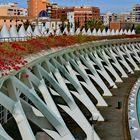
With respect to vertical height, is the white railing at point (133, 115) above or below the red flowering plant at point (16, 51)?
below

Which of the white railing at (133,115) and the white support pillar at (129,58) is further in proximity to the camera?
the white support pillar at (129,58)

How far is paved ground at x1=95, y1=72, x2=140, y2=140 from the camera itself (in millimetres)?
26075

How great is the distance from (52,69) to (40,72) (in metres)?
4.56

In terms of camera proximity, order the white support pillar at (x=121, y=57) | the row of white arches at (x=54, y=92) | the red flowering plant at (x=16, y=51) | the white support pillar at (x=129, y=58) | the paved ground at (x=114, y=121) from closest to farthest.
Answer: the row of white arches at (x=54, y=92) → the red flowering plant at (x=16, y=51) → the paved ground at (x=114, y=121) → the white support pillar at (x=121, y=57) → the white support pillar at (x=129, y=58)

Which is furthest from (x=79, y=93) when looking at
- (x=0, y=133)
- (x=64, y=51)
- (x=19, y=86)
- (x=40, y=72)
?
(x=0, y=133)

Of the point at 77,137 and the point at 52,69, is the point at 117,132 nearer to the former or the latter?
the point at 77,137

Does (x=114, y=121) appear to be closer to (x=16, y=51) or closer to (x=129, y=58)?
(x=16, y=51)

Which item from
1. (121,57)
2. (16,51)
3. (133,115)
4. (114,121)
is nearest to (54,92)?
(114,121)

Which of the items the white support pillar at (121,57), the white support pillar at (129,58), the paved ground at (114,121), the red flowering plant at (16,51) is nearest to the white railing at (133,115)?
the paved ground at (114,121)

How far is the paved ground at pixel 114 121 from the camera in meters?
26.1

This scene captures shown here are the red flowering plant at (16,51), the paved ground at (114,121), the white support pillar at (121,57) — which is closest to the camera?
the red flowering plant at (16,51)

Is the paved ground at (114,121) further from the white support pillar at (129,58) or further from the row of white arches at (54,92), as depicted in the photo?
the white support pillar at (129,58)

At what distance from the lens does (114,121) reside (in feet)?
96.7

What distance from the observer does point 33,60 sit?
22719 millimetres
